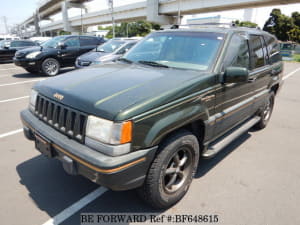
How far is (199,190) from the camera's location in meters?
2.81

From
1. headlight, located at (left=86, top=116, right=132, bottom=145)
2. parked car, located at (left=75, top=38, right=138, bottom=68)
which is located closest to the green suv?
headlight, located at (left=86, top=116, right=132, bottom=145)

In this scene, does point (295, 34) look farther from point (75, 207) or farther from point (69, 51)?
point (75, 207)

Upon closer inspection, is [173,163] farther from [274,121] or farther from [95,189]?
[274,121]

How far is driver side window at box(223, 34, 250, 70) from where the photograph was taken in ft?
9.51

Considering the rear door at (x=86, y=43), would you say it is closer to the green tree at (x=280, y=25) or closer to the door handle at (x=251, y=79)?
the door handle at (x=251, y=79)

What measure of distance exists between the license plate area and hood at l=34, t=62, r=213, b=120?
0.44 meters

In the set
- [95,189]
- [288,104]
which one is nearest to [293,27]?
[288,104]

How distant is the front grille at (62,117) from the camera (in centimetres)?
208

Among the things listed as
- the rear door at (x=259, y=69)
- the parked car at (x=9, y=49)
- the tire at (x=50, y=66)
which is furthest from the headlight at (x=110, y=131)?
the parked car at (x=9, y=49)

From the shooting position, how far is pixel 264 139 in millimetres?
4324

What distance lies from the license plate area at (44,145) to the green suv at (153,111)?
0.05ft

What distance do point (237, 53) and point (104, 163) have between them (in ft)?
7.63

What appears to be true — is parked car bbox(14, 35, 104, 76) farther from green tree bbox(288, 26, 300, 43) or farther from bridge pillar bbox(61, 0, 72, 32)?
bridge pillar bbox(61, 0, 72, 32)

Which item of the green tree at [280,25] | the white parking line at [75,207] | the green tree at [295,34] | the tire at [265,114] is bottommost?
the white parking line at [75,207]
